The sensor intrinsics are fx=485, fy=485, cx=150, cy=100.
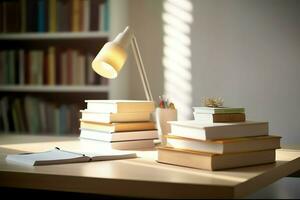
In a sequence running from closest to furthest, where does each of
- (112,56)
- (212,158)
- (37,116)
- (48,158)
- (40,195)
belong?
1. (212,158)
2. (48,158)
3. (112,56)
4. (40,195)
5. (37,116)

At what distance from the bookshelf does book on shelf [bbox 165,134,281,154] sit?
127 cm

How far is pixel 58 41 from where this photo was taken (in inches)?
116

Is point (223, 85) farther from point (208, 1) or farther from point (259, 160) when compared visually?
point (259, 160)

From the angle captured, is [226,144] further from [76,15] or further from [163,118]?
[76,15]

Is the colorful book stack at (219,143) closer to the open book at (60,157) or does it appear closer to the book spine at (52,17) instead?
the open book at (60,157)

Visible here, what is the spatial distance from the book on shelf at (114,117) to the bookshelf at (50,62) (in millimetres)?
751

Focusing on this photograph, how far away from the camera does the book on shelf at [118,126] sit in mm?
1718

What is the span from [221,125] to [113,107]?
56cm

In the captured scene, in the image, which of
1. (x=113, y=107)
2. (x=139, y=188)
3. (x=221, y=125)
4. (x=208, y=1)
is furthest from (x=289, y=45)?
(x=139, y=188)

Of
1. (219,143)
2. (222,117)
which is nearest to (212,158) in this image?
(219,143)

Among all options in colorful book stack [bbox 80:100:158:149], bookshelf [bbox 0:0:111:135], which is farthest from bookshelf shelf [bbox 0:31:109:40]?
colorful book stack [bbox 80:100:158:149]

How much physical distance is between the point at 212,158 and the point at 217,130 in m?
0.09

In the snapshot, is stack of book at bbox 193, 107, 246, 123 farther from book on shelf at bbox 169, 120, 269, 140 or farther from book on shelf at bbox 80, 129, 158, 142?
book on shelf at bbox 80, 129, 158, 142

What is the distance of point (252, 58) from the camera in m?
2.40
